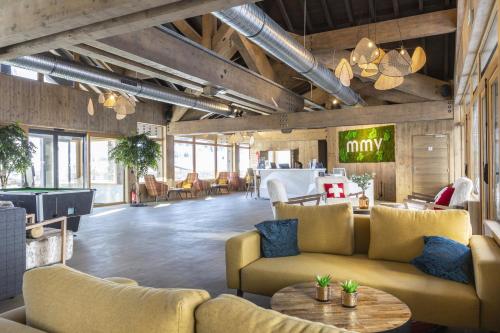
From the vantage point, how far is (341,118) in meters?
9.91

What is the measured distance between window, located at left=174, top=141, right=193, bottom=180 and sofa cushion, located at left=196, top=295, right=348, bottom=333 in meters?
14.0

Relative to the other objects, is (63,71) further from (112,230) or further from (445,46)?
(445,46)

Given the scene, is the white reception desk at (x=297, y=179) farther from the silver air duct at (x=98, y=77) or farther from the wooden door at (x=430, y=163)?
the silver air duct at (x=98, y=77)

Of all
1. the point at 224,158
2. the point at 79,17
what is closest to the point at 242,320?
the point at 79,17

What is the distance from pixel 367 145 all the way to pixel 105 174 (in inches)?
351

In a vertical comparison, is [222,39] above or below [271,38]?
above

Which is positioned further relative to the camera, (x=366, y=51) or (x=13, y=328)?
(x=366, y=51)

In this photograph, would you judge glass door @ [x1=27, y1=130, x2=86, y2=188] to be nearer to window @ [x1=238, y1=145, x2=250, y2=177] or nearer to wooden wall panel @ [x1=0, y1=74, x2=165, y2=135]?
wooden wall panel @ [x1=0, y1=74, x2=165, y2=135]

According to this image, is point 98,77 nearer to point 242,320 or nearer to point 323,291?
point 323,291

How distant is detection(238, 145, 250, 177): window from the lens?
19.1 m

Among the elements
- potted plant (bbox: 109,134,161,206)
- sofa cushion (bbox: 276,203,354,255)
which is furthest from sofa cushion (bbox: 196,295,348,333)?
potted plant (bbox: 109,134,161,206)

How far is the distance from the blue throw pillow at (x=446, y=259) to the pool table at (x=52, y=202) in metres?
4.97

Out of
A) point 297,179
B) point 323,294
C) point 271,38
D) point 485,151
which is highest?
point 271,38

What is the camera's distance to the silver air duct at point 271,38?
3.88 metres
